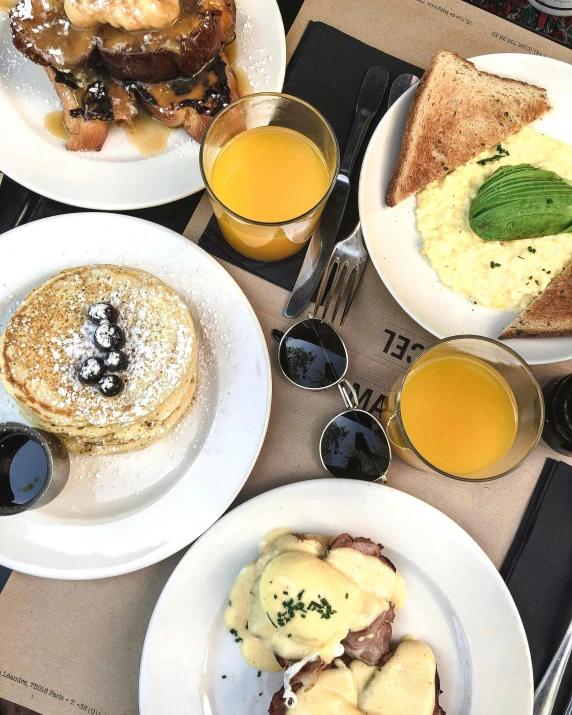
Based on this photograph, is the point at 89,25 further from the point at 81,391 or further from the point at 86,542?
the point at 86,542

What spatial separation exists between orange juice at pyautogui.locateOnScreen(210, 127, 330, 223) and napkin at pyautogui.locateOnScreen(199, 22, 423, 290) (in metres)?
0.22

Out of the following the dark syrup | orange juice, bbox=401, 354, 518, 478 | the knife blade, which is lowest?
the dark syrup

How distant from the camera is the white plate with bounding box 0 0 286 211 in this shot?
1.79m

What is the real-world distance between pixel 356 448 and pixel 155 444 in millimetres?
604

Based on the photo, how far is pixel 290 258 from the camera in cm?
188

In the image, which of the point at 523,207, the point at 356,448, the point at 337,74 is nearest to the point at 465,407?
the point at 356,448

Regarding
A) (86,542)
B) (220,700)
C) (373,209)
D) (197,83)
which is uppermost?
(197,83)

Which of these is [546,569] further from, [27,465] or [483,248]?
[27,465]

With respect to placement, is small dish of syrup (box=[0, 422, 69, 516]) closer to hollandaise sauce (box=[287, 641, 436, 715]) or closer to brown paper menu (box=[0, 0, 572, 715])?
brown paper menu (box=[0, 0, 572, 715])

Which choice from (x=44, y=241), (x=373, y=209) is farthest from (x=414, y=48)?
(x=44, y=241)

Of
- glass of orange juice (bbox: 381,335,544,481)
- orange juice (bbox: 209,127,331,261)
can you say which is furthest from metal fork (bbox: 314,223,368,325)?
glass of orange juice (bbox: 381,335,544,481)

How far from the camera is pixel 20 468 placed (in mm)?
1633

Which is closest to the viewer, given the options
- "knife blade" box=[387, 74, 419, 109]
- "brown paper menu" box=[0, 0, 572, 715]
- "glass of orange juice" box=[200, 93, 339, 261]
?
"glass of orange juice" box=[200, 93, 339, 261]

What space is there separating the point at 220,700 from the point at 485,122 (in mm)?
1898
